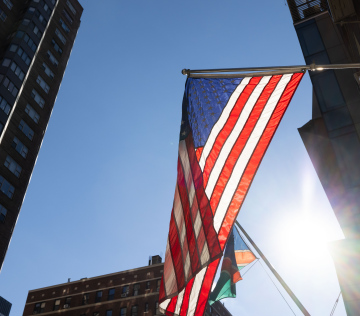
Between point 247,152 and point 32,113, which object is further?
point 32,113

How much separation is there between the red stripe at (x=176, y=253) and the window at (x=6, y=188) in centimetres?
4061

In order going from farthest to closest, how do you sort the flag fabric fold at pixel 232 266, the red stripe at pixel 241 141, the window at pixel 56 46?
the window at pixel 56 46, the flag fabric fold at pixel 232 266, the red stripe at pixel 241 141

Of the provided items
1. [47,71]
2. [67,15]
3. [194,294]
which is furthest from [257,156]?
[67,15]

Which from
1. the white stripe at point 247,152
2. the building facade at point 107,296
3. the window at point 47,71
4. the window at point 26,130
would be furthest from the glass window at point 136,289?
the white stripe at point 247,152

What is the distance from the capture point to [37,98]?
57.5 metres

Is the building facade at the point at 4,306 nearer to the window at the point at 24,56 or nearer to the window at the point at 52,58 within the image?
the window at the point at 52,58

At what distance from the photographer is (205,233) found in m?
9.62

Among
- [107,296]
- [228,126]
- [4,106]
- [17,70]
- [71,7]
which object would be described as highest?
[71,7]

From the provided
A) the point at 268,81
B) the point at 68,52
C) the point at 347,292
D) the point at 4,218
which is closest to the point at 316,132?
the point at 268,81

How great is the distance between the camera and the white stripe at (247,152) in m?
11.2

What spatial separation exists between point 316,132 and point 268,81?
18.6 feet

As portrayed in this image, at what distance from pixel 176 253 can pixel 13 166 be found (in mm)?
43336

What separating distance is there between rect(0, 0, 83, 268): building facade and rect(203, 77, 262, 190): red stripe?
39331 millimetres

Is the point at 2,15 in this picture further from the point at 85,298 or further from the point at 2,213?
the point at 85,298
